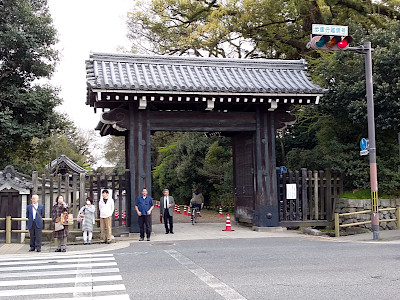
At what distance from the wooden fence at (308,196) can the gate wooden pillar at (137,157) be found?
17.7ft

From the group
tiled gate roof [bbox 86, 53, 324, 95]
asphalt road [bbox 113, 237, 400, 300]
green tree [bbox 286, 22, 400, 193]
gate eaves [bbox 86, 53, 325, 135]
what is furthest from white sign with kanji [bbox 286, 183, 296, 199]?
asphalt road [bbox 113, 237, 400, 300]

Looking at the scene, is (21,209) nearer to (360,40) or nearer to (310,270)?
(310,270)

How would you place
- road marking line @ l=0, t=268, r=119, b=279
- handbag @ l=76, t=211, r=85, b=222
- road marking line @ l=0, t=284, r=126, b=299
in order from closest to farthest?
road marking line @ l=0, t=284, r=126, b=299, road marking line @ l=0, t=268, r=119, b=279, handbag @ l=76, t=211, r=85, b=222

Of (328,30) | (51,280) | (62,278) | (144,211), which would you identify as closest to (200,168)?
(144,211)

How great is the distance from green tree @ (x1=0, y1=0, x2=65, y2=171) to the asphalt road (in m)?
10.7

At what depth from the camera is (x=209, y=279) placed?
7.90 m

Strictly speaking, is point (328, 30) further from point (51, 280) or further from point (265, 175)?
point (51, 280)

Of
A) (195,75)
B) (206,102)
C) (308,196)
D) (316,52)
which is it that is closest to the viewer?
(206,102)

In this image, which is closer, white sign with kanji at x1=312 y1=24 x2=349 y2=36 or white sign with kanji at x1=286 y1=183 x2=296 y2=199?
white sign with kanji at x1=312 y1=24 x2=349 y2=36

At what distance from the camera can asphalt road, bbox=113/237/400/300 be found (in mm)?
6883

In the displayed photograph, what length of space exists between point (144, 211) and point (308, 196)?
7391mm

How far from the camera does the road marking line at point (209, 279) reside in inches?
264

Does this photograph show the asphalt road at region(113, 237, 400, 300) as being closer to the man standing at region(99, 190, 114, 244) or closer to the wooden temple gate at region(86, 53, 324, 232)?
the man standing at region(99, 190, 114, 244)

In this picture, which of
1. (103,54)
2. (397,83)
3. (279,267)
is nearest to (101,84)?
(103,54)
